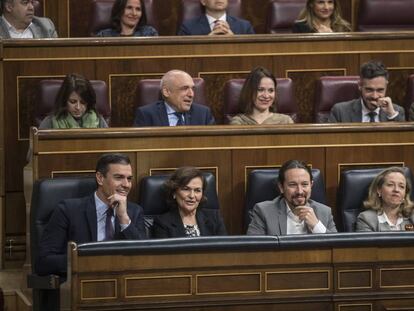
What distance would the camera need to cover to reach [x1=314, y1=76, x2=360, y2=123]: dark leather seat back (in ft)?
13.6

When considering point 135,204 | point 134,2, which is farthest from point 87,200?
point 134,2

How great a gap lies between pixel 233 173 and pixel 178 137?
18 cm

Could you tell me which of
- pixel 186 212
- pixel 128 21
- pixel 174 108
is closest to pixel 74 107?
pixel 174 108

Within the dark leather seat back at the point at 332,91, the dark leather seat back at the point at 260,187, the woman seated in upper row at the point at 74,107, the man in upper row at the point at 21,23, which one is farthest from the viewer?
the man in upper row at the point at 21,23

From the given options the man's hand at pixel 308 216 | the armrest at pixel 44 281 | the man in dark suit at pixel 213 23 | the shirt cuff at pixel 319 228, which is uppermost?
the man in dark suit at pixel 213 23

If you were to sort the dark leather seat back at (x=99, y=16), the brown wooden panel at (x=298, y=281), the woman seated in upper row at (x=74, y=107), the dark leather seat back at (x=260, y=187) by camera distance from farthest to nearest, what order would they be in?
the dark leather seat back at (x=99, y=16) < the woman seated in upper row at (x=74, y=107) < the dark leather seat back at (x=260, y=187) < the brown wooden panel at (x=298, y=281)

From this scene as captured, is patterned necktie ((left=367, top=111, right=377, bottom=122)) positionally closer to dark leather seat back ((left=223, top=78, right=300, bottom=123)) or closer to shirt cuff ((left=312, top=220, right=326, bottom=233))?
dark leather seat back ((left=223, top=78, right=300, bottom=123))

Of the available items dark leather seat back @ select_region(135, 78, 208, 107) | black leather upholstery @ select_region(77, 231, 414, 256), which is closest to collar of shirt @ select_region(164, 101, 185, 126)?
dark leather seat back @ select_region(135, 78, 208, 107)

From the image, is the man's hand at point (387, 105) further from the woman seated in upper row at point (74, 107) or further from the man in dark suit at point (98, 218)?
the man in dark suit at point (98, 218)

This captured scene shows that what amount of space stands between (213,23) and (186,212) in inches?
53.0

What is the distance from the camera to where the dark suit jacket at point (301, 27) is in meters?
4.55

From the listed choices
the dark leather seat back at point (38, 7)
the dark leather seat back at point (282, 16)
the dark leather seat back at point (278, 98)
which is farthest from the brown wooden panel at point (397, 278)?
the dark leather seat back at point (38, 7)

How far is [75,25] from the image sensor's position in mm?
5090

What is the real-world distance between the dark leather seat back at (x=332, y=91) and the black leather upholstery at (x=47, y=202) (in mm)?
1026
